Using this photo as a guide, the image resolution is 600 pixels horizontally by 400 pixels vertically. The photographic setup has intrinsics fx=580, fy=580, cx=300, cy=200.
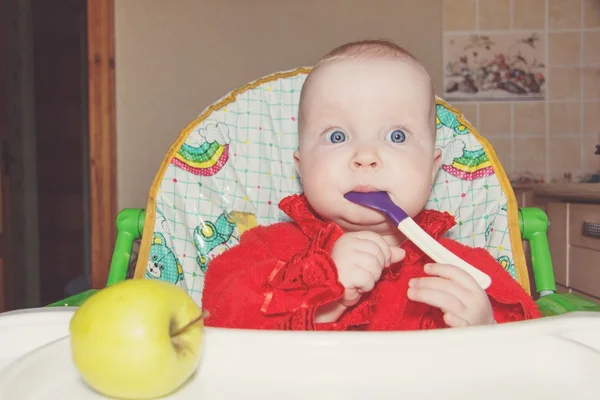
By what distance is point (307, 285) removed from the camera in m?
0.77

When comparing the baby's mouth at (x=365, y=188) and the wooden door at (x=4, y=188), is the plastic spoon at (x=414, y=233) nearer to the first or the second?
the baby's mouth at (x=365, y=188)

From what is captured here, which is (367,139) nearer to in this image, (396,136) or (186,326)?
(396,136)

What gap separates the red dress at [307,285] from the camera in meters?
0.77

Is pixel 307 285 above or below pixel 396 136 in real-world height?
below

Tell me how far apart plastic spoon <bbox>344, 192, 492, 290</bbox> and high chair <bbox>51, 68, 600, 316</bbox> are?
39 centimetres

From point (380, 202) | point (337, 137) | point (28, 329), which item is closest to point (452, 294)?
point (380, 202)

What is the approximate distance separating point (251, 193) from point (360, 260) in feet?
1.64

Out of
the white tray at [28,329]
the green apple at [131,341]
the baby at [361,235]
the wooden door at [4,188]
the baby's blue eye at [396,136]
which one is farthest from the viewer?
the wooden door at [4,188]

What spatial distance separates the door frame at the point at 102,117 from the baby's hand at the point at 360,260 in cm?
165

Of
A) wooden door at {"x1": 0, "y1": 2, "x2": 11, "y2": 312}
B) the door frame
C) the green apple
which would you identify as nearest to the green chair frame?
the green apple

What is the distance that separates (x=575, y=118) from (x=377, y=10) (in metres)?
1.05

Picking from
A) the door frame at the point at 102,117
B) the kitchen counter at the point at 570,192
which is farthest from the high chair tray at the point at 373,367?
the door frame at the point at 102,117

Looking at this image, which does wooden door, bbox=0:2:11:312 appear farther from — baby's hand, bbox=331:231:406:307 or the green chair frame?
baby's hand, bbox=331:231:406:307

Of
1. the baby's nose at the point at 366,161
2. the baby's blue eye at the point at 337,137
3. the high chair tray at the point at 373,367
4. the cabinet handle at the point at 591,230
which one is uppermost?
the baby's blue eye at the point at 337,137
